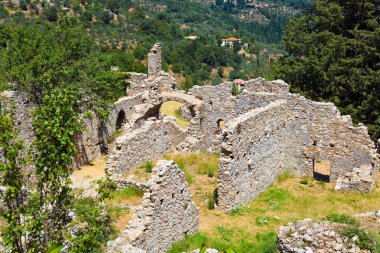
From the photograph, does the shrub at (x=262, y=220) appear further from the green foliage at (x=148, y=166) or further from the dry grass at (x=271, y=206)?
the green foliage at (x=148, y=166)

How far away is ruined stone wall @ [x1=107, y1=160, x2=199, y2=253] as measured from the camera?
38.8 ft

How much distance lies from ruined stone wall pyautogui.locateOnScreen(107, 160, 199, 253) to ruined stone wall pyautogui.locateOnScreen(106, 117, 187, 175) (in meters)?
4.11

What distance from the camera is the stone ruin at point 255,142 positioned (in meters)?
16.2

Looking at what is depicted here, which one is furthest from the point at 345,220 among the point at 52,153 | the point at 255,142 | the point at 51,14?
the point at 51,14

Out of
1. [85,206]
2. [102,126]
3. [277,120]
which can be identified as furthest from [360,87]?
[85,206]

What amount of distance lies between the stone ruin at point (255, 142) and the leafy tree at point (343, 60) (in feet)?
14.7

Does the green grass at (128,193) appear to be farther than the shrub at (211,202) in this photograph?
Yes

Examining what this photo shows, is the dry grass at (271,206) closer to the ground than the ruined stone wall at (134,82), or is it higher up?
higher up

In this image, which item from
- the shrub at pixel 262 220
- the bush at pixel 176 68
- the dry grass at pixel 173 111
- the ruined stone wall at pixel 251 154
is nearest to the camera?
the shrub at pixel 262 220

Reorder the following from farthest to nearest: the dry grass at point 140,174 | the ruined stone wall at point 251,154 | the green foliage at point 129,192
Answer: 1. the dry grass at point 140,174
2. the green foliage at point 129,192
3. the ruined stone wall at point 251,154

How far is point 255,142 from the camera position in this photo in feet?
56.0

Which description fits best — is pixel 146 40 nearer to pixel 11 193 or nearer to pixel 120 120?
pixel 120 120

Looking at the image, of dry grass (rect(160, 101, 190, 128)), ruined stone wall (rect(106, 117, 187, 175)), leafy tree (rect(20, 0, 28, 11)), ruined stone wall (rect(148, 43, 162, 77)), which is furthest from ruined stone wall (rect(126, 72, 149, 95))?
leafy tree (rect(20, 0, 28, 11))

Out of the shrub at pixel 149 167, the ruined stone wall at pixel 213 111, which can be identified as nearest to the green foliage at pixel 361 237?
the shrub at pixel 149 167
